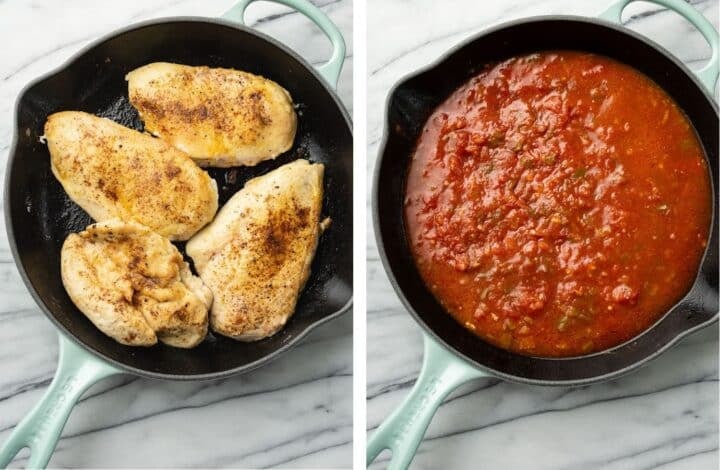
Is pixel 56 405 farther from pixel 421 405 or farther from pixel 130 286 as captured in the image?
pixel 421 405

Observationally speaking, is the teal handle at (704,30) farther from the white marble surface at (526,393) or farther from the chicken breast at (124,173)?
the chicken breast at (124,173)

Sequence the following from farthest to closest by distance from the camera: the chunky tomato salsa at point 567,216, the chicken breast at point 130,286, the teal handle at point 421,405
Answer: the chicken breast at point 130,286 < the chunky tomato salsa at point 567,216 < the teal handle at point 421,405

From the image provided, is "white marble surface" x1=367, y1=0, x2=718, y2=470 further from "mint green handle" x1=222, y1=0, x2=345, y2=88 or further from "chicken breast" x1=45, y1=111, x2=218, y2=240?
"chicken breast" x1=45, y1=111, x2=218, y2=240

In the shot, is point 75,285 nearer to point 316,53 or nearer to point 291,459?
point 291,459

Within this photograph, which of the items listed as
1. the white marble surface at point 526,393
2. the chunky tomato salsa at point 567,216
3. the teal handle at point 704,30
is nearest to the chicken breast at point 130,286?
the white marble surface at point 526,393

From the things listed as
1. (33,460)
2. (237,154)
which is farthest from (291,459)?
(237,154)

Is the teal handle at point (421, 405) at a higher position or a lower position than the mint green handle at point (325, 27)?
lower
